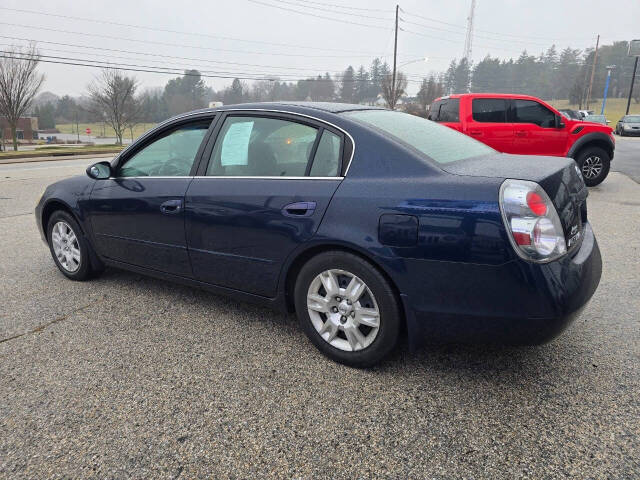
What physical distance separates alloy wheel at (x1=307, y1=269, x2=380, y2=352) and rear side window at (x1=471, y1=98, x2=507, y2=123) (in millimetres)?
7916

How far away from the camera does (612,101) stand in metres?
89.7

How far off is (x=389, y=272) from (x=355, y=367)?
630 millimetres

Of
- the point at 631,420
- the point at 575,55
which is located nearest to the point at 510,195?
the point at 631,420

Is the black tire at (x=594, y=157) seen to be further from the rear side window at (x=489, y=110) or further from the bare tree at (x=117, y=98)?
the bare tree at (x=117, y=98)

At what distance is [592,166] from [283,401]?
922 centimetres

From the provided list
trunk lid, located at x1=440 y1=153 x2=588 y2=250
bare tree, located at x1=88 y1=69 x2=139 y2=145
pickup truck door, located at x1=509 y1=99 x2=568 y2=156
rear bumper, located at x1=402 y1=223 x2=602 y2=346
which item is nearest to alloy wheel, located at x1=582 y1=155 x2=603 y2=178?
pickup truck door, located at x1=509 y1=99 x2=568 y2=156

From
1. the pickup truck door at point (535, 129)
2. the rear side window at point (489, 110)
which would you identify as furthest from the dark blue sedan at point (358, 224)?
the pickup truck door at point (535, 129)

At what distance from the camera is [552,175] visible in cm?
230

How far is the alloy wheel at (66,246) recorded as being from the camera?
4016 millimetres

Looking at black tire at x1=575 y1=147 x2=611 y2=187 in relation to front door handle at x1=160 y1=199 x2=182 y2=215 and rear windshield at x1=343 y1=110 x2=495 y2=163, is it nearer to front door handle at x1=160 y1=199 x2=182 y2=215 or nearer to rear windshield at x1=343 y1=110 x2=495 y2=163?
rear windshield at x1=343 y1=110 x2=495 y2=163

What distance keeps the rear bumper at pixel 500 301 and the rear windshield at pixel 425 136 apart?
2.34ft

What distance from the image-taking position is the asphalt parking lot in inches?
74.3

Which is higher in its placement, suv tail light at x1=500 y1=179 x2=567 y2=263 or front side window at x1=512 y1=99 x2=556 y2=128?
front side window at x1=512 y1=99 x2=556 y2=128

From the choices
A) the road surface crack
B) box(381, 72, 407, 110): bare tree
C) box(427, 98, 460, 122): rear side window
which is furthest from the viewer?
box(381, 72, 407, 110): bare tree
